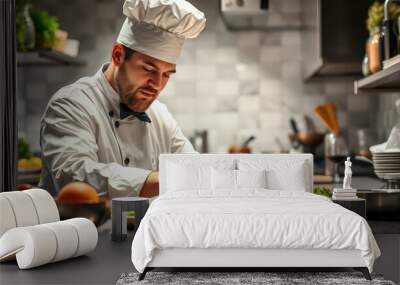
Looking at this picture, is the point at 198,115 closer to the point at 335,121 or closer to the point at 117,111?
the point at 117,111

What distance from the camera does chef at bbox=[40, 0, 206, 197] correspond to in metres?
6.25

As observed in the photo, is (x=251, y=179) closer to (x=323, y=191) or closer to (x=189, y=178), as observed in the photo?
(x=189, y=178)

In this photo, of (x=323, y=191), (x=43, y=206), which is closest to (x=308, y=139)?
(x=323, y=191)

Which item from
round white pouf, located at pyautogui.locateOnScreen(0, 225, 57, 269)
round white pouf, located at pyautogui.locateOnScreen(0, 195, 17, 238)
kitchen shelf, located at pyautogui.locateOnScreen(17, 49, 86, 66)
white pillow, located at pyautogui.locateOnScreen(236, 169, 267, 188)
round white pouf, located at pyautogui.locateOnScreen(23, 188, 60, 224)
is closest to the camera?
round white pouf, located at pyautogui.locateOnScreen(0, 225, 57, 269)

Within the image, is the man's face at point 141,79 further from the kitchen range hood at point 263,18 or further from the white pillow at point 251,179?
Answer: the white pillow at point 251,179

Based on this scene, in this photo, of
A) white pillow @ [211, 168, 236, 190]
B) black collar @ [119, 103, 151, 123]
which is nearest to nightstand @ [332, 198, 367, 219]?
white pillow @ [211, 168, 236, 190]

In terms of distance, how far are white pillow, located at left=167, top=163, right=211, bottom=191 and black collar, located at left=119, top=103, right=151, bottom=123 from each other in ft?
2.30

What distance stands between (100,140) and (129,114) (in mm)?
348

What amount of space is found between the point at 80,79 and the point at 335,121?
236 cm

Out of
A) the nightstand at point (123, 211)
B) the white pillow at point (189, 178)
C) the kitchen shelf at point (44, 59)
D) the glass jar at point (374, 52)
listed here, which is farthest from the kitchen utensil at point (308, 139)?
the kitchen shelf at point (44, 59)

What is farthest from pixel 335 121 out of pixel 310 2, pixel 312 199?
pixel 312 199

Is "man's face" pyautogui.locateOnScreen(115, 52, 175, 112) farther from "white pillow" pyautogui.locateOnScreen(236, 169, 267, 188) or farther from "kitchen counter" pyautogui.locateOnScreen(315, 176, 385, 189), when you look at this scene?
"kitchen counter" pyautogui.locateOnScreen(315, 176, 385, 189)

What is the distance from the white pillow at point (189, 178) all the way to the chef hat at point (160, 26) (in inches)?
44.1

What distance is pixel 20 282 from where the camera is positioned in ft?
14.1
